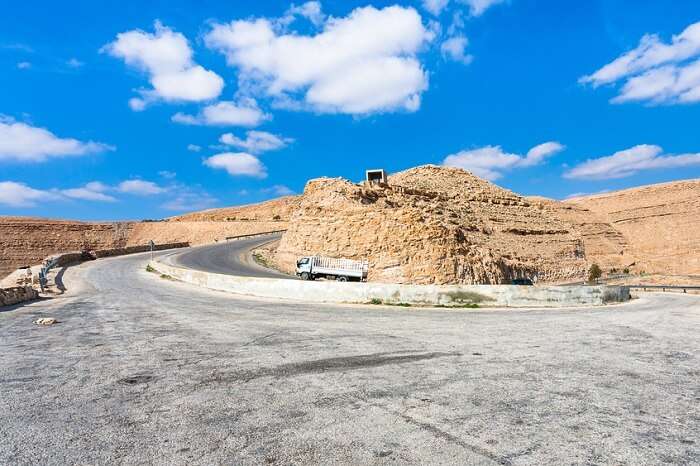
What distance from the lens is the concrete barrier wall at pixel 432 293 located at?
20.2 meters

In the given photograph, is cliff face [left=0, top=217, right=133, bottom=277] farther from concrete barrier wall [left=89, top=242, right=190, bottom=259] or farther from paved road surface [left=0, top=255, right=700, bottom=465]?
paved road surface [left=0, top=255, right=700, bottom=465]

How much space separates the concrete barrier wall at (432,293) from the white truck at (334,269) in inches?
309

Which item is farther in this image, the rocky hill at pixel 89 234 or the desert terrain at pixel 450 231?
the rocky hill at pixel 89 234

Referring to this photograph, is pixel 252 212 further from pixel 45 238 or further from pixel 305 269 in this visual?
pixel 305 269

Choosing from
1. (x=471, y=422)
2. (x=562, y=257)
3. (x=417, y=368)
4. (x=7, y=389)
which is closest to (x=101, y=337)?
(x=7, y=389)

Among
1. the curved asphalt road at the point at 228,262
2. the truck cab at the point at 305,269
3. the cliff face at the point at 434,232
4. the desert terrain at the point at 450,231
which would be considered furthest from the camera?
the curved asphalt road at the point at 228,262

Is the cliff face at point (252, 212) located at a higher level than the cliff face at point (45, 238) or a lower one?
higher

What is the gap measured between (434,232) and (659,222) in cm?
6106

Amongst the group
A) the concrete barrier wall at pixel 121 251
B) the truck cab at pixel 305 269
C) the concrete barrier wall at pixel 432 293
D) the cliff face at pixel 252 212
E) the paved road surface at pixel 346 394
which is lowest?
the paved road surface at pixel 346 394

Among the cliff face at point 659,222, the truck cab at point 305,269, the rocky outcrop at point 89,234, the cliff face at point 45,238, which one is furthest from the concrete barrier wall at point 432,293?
the cliff face at point 45,238

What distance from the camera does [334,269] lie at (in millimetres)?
31312

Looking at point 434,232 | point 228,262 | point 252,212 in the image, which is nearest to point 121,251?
point 228,262

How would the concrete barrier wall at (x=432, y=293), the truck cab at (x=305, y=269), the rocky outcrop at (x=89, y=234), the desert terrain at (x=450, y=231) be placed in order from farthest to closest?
the rocky outcrop at (x=89, y=234)
the desert terrain at (x=450, y=231)
the truck cab at (x=305, y=269)
the concrete barrier wall at (x=432, y=293)

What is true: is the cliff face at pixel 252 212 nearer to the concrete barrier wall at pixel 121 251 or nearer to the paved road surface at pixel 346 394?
the concrete barrier wall at pixel 121 251
